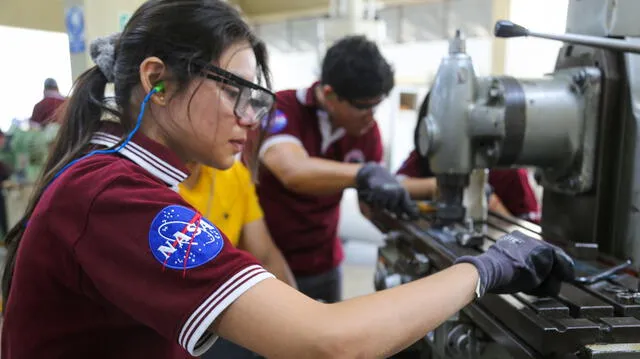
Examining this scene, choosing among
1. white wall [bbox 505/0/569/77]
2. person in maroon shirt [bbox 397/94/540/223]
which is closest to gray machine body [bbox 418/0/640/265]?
person in maroon shirt [bbox 397/94/540/223]

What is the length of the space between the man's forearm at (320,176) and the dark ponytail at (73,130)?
77 centimetres

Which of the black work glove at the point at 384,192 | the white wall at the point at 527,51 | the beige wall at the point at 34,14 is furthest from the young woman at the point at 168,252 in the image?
the white wall at the point at 527,51

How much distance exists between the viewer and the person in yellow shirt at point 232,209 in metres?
1.24

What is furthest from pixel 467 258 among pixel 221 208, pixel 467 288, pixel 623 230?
pixel 221 208

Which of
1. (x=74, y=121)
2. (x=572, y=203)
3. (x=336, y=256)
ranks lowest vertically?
(x=336, y=256)

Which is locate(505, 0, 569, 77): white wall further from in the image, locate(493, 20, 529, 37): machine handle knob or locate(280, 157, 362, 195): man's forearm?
locate(493, 20, 529, 37): machine handle knob

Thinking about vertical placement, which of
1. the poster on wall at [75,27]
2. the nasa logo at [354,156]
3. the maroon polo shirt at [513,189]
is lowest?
the maroon polo shirt at [513,189]

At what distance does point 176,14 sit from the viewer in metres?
0.80

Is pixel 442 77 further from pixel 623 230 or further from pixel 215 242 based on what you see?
pixel 215 242

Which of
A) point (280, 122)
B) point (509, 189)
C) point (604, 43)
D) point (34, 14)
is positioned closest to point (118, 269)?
point (604, 43)

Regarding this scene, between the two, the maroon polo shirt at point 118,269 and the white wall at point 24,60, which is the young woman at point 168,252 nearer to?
the maroon polo shirt at point 118,269

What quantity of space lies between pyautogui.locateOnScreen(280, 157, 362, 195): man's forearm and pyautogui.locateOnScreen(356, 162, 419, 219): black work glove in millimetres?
47

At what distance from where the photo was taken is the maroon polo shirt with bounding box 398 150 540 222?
1849 millimetres

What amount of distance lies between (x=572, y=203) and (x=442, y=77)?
15.2 inches
